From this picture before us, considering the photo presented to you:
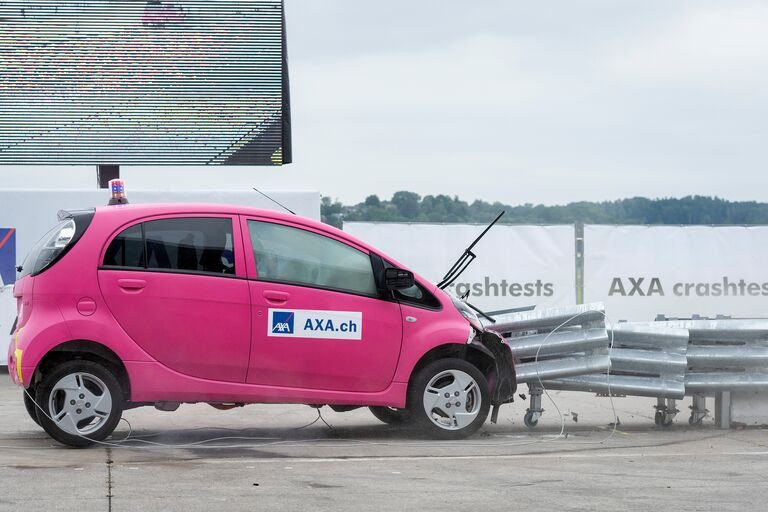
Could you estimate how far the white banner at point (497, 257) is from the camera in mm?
19391

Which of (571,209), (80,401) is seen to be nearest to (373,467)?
(80,401)

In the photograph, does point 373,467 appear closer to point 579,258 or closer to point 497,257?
point 497,257

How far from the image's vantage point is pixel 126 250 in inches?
357

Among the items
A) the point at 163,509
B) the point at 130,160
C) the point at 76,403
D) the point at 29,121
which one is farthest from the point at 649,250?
the point at 163,509

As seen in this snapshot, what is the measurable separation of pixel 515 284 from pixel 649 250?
7.86ft

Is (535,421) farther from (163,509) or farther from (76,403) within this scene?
(163,509)

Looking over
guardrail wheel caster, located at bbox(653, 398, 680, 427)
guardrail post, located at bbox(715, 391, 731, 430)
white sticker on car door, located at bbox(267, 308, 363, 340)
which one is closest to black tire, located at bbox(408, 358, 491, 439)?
white sticker on car door, located at bbox(267, 308, 363, 340)

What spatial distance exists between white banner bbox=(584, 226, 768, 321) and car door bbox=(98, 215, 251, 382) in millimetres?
11455

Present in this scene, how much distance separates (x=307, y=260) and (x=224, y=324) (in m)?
0.86

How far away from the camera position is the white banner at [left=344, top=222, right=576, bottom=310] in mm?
19391

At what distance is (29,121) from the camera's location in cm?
2205

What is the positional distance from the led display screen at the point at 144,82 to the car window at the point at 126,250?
1309cm

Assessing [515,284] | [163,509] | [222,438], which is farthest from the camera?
[515,284]

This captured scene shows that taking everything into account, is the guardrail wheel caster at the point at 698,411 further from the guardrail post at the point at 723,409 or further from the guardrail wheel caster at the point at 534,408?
the guardrail wheel caster at the point at 534,408
